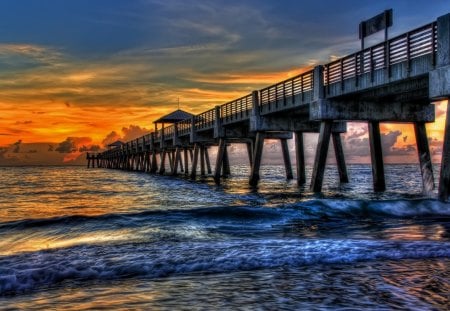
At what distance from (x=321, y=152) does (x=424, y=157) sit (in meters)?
4.13

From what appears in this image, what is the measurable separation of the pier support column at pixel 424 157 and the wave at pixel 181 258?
1240 centimetres

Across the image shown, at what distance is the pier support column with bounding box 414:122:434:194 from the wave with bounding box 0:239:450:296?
40.7 feet

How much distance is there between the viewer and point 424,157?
1958 centimetres

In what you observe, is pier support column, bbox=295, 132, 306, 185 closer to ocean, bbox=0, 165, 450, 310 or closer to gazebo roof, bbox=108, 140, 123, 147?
ocean, bbox=0, 165, 450, 310

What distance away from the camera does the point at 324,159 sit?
1997cm

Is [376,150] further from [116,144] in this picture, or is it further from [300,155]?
[116,144]

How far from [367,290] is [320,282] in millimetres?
615

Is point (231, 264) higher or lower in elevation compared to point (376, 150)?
lower

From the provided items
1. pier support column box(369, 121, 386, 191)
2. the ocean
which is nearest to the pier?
pier support column box(369, 121, 386, 191)

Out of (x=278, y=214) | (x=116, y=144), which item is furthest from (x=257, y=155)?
(x=116, y=144)

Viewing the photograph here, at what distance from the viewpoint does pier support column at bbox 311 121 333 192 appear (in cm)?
1936

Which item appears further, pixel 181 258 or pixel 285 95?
pixel 285 95

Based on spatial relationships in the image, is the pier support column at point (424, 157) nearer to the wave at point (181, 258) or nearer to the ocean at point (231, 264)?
the ocean at point (231, 264)

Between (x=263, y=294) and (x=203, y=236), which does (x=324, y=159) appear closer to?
(x=203, y=236)
